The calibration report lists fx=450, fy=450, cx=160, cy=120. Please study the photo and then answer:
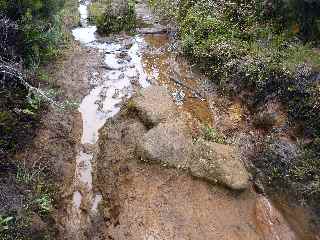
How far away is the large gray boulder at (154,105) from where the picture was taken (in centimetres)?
908

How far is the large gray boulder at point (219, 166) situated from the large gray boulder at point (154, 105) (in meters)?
1.20

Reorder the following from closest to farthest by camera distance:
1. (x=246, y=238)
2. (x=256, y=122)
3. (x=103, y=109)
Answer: (x=246, y=238), (x=256, y=122), (x=103, y=109)

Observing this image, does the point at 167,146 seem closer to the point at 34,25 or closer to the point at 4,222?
the point at 4,222

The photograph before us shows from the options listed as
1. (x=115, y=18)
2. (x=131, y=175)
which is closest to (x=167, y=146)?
(x=131, y=175)

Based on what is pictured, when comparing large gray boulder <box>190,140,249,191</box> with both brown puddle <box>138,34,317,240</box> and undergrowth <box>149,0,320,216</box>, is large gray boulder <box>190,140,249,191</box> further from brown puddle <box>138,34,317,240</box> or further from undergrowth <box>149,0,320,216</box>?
undergrowth <box>149,0,320,216</box>

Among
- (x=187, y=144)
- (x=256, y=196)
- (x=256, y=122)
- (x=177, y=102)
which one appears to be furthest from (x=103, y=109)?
(x=256, y=196)

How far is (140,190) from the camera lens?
24.8 feet

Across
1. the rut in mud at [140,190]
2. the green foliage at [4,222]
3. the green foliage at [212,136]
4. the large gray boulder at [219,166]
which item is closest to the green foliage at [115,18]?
the rut in mud at [140,190]

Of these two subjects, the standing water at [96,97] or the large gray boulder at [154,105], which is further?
the large gray boulder at [154,105]

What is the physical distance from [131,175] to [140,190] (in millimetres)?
433

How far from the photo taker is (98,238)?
7121 millimetres

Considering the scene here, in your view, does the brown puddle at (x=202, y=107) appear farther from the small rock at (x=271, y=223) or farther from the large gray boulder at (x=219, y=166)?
the large gray boulder at (x=219, y=166)

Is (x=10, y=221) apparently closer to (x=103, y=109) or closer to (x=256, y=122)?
(x=103, y=109)

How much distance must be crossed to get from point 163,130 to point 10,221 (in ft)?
10.9
